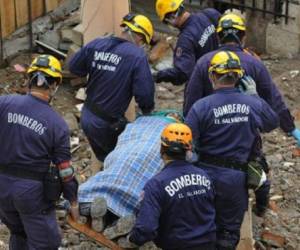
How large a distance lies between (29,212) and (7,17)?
5104 millimetres

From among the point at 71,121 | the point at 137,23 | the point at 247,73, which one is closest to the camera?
the point at 247,73

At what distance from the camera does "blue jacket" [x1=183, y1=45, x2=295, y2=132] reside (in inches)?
282

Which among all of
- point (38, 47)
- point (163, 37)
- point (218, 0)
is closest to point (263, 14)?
point (218, 0)

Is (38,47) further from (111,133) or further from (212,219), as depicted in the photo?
(212,219)

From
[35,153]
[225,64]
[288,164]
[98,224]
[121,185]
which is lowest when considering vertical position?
[288,164]

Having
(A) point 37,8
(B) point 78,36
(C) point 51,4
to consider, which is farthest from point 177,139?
(C) point 51,4

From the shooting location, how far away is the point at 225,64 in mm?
6527

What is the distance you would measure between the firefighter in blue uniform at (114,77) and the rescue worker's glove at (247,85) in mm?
1015

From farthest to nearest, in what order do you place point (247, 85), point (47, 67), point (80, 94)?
point (80, 94) < point (247, 85) < point (47, 67)

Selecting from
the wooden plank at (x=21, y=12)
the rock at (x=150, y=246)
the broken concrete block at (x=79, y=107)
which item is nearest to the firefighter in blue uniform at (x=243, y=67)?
the rock at (x=150, y=246)

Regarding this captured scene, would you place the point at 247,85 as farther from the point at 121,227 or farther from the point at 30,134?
the point at 30,134

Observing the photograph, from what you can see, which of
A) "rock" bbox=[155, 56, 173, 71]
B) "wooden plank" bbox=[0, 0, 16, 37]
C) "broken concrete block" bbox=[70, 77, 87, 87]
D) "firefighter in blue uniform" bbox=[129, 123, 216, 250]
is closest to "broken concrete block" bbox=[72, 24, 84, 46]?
"broken concrete block" bbox=[70, 77, 87, 87]

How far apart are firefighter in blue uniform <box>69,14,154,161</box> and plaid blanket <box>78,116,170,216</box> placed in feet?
1.88

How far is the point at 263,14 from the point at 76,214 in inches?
237
